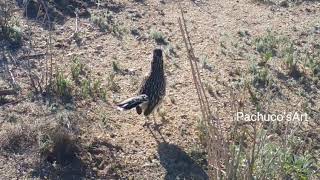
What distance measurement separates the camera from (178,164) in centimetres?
607

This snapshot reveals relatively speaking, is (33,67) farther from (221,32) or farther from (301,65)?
(301,65)

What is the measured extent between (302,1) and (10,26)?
5651mm

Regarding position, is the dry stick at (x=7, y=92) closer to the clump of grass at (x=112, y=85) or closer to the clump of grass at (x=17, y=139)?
the clump of grass at (x=17, y=139)

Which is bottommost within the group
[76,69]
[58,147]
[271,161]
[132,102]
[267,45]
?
[58,147]

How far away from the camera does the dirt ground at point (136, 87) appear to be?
588 centimetres

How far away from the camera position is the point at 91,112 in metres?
6.75

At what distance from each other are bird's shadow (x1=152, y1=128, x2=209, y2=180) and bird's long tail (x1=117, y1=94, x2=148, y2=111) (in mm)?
631

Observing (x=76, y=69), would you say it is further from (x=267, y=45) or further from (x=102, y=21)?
(x=267, y=45)

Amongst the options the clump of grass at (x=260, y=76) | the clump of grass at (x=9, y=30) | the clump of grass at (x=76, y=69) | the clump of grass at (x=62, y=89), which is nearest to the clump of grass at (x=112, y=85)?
the clump of grass at (x=76, y=69)

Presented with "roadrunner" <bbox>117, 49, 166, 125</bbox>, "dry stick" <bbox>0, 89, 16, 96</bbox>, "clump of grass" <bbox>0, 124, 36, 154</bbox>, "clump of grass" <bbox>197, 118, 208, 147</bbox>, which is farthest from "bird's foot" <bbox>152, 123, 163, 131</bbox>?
"dry stick" <bbox>0, 89, 16, 96</bbox>

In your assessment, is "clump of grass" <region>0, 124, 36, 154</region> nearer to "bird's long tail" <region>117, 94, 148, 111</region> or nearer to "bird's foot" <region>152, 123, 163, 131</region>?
"bird's long tail" <region>117, 94, 148, 111</region>

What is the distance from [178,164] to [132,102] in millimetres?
844

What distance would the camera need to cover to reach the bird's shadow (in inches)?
234

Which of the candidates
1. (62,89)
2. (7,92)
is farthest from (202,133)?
(7,92)
